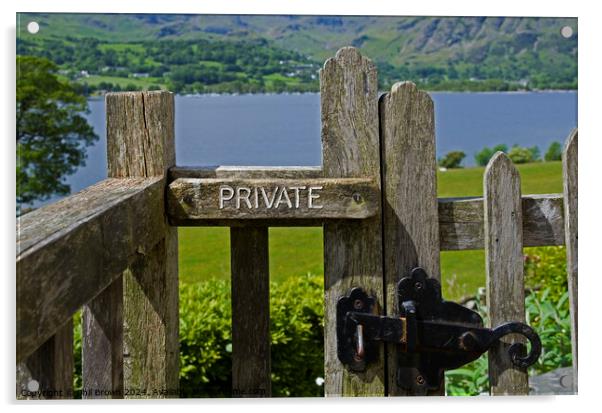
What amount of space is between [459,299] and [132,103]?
322 cm

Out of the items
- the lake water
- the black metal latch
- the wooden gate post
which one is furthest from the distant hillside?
the black metal latch

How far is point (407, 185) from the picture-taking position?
162cm

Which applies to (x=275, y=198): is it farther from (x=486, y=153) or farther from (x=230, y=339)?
(x=486, y=153)

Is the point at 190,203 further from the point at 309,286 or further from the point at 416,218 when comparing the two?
the point at 309,286

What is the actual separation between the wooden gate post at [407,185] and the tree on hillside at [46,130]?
1.13 metres

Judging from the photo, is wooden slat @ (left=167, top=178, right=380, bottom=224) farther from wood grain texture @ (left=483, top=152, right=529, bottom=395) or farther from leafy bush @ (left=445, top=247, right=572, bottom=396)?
leafy bush @ (left=445, top=247, right=572, bottom=396)

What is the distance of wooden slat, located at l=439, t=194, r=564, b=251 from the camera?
166 cm

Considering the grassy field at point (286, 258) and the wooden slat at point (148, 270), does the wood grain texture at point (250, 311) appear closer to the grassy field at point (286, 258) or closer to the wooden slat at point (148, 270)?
the wooden slat at point (148, 270)

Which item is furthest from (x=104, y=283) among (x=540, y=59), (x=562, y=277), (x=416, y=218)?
(x=562, y=277)

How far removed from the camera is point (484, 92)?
2691 millimetres

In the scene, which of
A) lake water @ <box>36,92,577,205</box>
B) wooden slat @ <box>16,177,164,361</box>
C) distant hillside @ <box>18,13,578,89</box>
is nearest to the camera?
wooden slat @ <box>16,177,164,361</box>

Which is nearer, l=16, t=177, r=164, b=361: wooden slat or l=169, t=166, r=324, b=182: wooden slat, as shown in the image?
l=16, t=177, r=164, b=361: wooden slat

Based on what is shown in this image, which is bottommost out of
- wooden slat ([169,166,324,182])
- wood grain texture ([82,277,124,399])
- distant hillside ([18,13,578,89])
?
wood grain texture ([82,277,124,399])

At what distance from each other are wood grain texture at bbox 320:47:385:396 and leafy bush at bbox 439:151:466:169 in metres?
1.74
